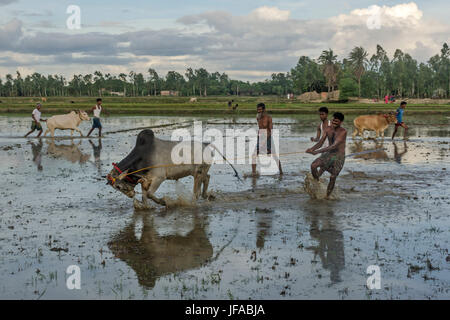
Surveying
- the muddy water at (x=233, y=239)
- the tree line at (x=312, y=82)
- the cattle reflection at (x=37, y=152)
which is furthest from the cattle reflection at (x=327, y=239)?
the tree line at (x=312, y=82)

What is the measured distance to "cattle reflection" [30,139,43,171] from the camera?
1573 cm

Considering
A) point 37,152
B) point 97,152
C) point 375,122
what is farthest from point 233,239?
point 375,122

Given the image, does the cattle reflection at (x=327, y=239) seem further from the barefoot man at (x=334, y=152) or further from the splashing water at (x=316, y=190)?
the barefoot man at (x=334, y=152)

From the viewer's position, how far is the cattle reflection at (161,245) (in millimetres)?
6438

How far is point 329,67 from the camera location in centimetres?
9312

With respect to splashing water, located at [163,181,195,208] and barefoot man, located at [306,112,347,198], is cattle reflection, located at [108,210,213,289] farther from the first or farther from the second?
barefoot man, located at [306,112,347,198]

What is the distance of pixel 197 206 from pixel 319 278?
14.1ft

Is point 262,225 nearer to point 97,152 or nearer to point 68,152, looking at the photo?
point 97,152

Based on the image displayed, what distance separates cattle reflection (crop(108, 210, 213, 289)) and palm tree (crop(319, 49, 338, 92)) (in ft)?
282

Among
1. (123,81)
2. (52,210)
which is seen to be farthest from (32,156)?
(123,81)

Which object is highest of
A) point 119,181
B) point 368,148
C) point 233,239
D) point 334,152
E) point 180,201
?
point 334,152

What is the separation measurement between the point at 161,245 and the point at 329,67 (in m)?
90.3
